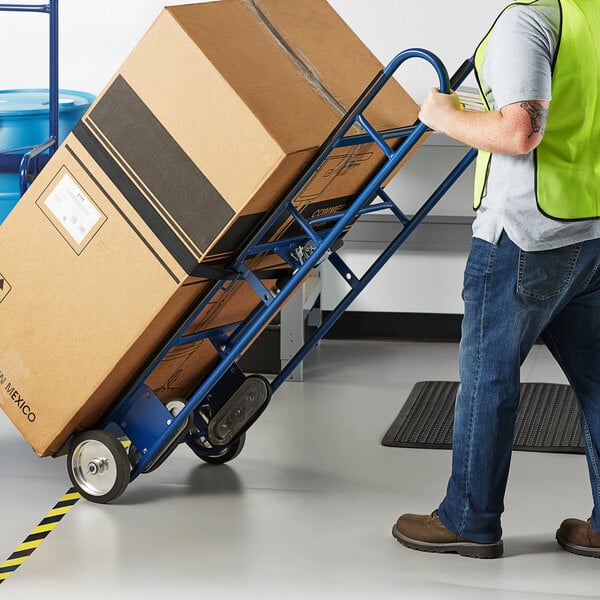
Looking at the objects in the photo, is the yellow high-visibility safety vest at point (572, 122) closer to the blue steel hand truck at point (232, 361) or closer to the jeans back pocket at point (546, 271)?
the jeans back pocket at point (546, 271)

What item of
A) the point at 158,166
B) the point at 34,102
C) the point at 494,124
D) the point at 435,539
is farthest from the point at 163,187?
the point at 34,102

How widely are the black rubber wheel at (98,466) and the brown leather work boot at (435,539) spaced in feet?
2.54

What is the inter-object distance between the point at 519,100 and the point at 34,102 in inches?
100

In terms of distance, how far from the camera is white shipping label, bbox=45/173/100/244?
9.91ft

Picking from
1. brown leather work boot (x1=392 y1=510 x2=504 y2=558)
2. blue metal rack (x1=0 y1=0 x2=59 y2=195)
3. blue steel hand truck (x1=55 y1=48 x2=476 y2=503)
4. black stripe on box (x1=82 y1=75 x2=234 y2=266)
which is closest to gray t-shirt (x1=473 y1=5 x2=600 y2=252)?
blue steel hand truck (x1=55 y1=48 x2=476 y2=503)

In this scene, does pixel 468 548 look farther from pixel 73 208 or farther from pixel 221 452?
pixel 73 208

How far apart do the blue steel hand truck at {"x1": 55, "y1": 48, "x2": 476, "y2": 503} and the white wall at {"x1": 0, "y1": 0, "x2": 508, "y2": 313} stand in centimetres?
192

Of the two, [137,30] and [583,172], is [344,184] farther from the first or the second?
[137,30]

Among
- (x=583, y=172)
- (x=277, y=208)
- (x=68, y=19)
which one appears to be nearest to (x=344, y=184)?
(x=277, y=208)

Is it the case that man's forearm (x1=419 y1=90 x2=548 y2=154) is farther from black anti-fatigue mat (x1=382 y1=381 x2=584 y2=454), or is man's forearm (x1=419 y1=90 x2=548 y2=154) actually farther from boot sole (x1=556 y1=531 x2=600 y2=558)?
black anti-fatigue mat (x1=382 y1=381 x2=584 y2=454)

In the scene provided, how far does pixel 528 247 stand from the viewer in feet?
8.47

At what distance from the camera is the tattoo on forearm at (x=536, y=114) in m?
2.43

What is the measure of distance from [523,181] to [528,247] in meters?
0.15

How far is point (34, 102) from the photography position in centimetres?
447
